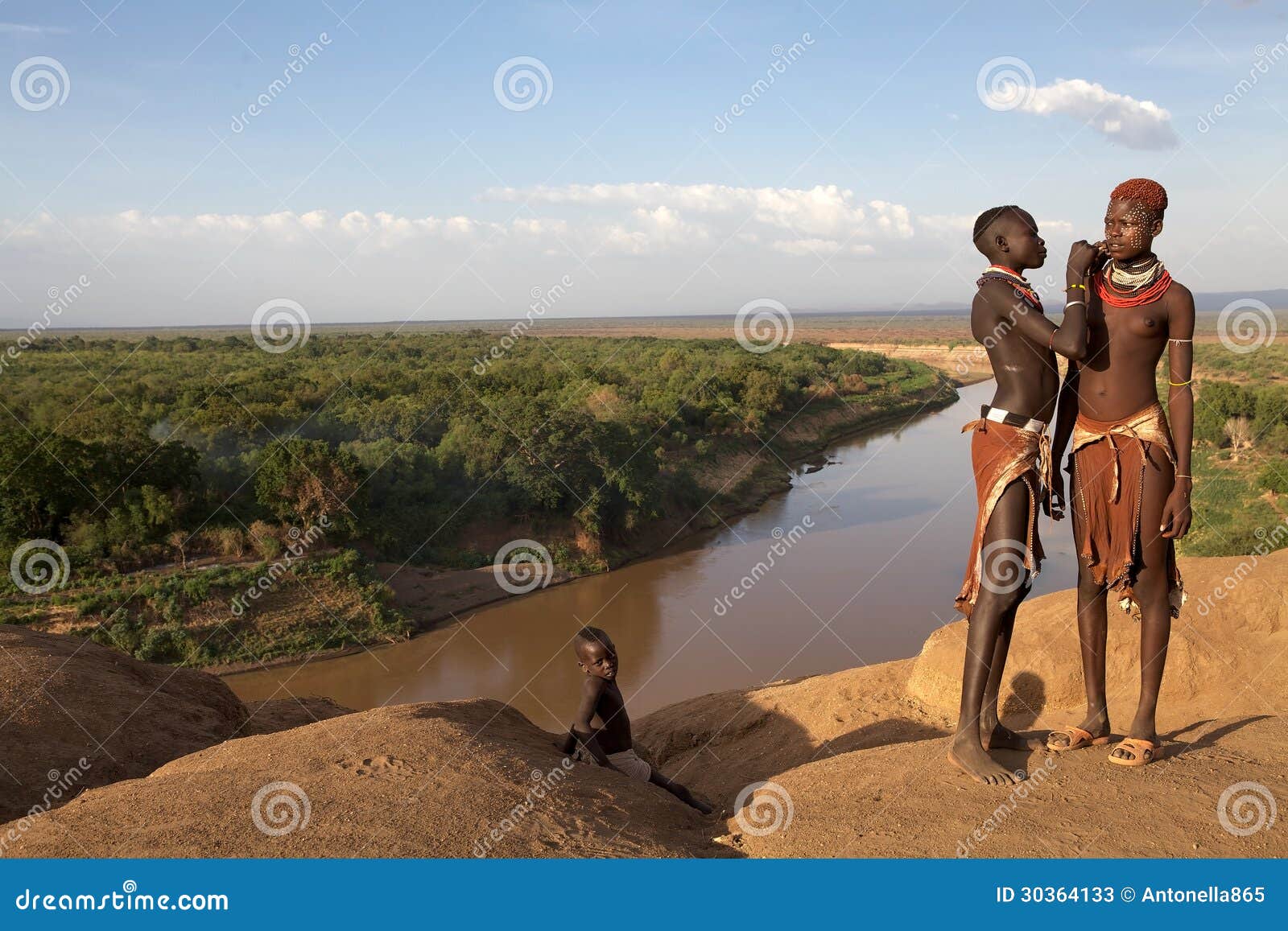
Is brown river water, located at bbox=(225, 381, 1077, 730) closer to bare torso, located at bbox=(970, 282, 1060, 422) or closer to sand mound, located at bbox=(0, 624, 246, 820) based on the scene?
sand mound, located at bbox=(0, 624, 246, 820)

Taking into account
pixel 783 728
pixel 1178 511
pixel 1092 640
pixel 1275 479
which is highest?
pixel 1178 511

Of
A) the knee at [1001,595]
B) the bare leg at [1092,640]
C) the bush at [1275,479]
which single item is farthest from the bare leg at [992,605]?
the bush at [1275,479]

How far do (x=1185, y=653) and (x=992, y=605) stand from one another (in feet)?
8.68

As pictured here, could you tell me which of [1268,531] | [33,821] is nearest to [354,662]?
[33,821]

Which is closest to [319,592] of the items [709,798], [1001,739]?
[709,798]

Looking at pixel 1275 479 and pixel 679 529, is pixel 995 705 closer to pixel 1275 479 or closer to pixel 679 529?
pixel 679 529

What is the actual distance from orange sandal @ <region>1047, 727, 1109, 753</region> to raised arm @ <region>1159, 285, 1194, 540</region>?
3.00 ft

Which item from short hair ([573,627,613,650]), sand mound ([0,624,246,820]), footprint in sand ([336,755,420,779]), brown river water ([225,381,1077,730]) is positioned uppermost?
short hair ([573,627,613,650])

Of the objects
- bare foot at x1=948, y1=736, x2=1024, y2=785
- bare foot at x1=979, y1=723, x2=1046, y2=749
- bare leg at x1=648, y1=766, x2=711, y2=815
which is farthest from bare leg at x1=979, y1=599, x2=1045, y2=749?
bare leg at x1=648, y1=766, x2=711, y2=815

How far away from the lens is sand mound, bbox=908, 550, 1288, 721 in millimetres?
5305

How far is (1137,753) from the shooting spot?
11.7 ft

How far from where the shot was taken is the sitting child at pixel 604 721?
4.76 meters

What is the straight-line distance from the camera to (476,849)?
3180 mm

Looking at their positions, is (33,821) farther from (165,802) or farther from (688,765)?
(688,765)
